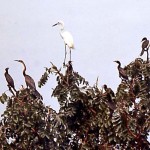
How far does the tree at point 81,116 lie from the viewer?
27.2 feet

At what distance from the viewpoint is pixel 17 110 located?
8234 mm

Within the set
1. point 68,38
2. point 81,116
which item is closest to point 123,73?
point 81,116

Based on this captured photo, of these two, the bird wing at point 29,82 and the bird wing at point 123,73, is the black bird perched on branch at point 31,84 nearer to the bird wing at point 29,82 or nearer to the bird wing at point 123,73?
the bird wing at point 29,82

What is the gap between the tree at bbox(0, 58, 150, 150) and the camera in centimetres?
828

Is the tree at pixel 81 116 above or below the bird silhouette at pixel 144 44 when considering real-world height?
below

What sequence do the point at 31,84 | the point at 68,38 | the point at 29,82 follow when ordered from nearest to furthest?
the point at 31,84
the point at 29,82
the point at 68,38

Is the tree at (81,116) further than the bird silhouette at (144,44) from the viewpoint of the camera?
No

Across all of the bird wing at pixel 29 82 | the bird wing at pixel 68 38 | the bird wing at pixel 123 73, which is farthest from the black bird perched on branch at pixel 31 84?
the bird wing at pixel 68 38

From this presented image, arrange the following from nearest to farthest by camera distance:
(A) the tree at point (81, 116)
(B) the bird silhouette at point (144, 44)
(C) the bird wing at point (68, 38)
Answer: (A) the tree at point (81, 116) < (B) the bird silhouette at point (144, 44) < (C) the bird wing at point (68, 38)

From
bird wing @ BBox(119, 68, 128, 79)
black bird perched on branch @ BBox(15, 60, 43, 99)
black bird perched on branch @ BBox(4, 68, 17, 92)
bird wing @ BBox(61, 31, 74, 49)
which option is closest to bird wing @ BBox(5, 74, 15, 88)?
black bird perched on branch @ BBox(4, 68, 17, 92)

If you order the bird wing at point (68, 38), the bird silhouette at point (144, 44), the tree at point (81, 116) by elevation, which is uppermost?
the bird wing at point (68, 38)

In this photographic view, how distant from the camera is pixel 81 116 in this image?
9180 millimetres

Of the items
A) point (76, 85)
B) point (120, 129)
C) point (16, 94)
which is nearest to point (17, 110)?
point (16, 94)

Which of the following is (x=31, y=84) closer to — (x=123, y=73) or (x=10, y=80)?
(x=10, y=80)
